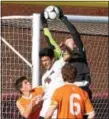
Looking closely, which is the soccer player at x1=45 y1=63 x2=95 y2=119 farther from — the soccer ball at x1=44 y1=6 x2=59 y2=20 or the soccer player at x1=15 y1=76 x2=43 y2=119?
the soccer ball at x1=44 y1=6 x2=59 y2=20

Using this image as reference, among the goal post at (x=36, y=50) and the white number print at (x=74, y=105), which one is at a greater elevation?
the goal post at (x=36, y=50)

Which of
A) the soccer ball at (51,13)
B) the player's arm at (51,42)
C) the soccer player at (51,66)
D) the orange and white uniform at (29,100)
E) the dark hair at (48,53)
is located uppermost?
the soccer ball at (51,13)

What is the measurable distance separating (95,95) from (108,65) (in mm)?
1485

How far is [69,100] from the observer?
22.1 ft

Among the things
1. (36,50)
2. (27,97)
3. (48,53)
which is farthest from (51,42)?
(27,97)

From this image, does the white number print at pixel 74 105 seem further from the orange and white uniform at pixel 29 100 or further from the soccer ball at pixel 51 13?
the soccer ball at pixel 51 13

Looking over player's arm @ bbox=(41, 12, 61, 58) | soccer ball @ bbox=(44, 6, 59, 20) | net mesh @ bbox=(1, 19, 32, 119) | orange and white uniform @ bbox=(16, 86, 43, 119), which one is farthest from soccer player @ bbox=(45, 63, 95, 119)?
net mesh @ bbox=(1, 19, 32, 119)

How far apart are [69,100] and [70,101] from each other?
0.03 meters

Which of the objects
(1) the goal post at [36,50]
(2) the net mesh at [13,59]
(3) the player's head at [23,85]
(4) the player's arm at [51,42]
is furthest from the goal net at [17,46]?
(3) the player's head at [23,85]

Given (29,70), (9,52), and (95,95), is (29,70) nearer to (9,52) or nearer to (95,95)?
(9,52)

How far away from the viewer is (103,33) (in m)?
10.3

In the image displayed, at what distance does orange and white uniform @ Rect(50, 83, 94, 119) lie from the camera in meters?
6.71

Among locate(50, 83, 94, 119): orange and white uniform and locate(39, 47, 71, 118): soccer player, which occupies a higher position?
locate(39, 47, 71, 118): soccer player

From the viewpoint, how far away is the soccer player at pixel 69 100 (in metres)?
6.66
